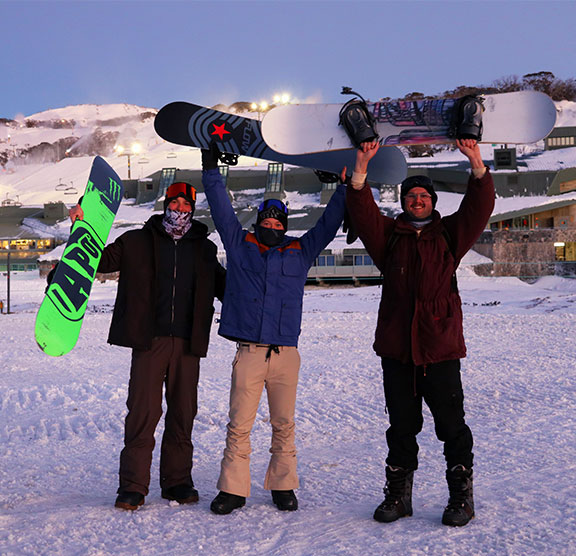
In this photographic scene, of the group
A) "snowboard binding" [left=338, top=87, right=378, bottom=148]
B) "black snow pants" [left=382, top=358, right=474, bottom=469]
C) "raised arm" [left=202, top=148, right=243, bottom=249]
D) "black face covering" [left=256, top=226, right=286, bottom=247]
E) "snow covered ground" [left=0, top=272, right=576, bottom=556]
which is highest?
"snowboard binding" [left=338, top=87, right=378, bottom=148]

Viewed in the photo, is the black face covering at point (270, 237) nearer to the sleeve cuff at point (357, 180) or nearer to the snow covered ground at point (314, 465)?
the sleeve cuff at point (357, 180)

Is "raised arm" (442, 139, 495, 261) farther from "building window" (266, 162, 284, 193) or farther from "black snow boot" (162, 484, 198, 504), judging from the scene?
→ "building window" (266, 162, 284, 193)

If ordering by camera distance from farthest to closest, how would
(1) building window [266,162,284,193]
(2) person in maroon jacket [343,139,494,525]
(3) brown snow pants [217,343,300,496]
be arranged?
(1) building window [266,162,284,193], (3) brown snow pants [217,343,300,496], (2) person in maroon jacket [343,139,494,525]

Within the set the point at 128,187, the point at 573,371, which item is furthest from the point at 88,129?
the point at 573,371

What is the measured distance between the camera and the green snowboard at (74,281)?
3.83 metres

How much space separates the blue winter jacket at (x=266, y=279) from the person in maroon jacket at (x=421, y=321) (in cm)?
38

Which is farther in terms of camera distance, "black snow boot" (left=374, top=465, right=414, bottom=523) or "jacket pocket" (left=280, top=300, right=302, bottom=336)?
"jacket pocket" (left=280, top=300, right=302, bottom=336)

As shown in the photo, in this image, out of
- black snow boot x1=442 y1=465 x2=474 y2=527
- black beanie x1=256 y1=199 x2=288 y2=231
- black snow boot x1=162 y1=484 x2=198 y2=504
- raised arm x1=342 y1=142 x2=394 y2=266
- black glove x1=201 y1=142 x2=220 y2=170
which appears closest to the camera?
black snow boot x1=442 y1=465 x2=474 y2=527

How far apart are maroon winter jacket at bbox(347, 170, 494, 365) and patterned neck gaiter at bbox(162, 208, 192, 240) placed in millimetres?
1005

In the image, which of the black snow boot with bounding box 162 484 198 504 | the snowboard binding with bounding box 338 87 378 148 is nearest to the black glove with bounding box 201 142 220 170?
the snowboard binding with bounding box 338 87 378 148

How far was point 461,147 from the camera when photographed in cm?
353

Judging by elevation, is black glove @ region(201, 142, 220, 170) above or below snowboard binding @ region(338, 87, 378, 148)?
below

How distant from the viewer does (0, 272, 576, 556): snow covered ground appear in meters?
3.01

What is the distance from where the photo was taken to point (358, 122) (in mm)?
3705
